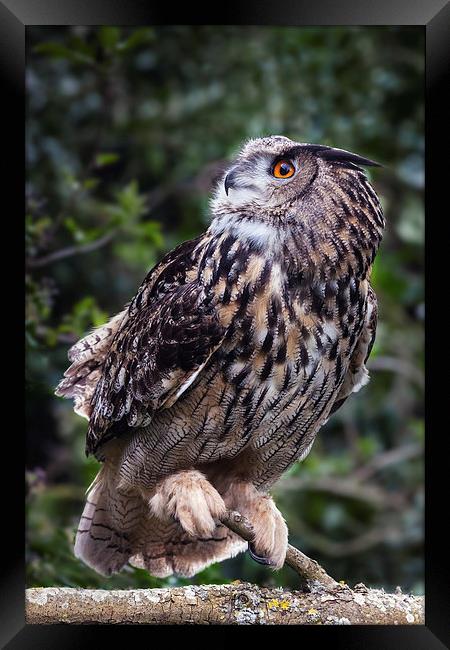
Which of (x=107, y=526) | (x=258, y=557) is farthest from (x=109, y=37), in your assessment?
(x=258, y=557)

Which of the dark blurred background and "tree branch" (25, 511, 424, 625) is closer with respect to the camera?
"tree branch" (25, 511, 424, 625)

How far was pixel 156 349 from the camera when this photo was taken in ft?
5.66

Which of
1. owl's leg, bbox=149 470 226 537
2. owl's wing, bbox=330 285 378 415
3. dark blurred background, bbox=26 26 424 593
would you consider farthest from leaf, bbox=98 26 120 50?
owl's leg, bbox=149 470 226 537

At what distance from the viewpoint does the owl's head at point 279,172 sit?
1.62 meters

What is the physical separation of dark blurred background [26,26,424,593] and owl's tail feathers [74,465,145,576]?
246 millimetres

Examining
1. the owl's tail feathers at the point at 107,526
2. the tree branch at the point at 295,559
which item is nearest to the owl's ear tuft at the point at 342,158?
the tree branch at the point at 295,559

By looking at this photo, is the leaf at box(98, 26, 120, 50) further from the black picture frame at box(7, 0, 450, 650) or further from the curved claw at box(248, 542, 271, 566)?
the curved claw at box(248, 542, 271, 566)

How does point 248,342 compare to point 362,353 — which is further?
point 362,353

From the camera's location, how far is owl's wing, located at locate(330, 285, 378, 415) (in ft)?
5.84

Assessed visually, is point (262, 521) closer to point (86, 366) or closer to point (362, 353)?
point (362, 353)
